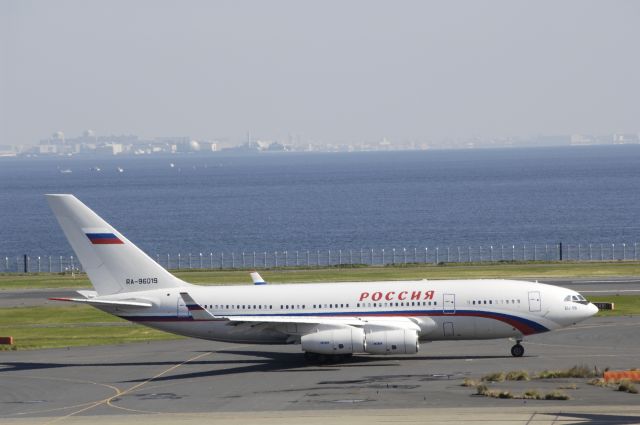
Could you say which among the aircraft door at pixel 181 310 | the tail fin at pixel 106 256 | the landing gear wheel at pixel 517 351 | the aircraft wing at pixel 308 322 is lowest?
the landing gear wheel at pixel 517 351

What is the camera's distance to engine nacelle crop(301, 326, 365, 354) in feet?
161

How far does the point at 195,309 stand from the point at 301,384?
6.19 metres

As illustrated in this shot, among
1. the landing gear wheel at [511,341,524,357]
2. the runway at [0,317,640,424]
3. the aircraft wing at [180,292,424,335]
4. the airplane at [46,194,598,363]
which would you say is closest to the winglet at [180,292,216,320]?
the airplane at [46,194,598,363]

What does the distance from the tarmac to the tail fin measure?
12.7ft

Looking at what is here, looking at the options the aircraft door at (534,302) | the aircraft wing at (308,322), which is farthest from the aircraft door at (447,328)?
the aircraft door at (534,302)

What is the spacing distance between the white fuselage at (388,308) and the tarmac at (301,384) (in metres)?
1.50

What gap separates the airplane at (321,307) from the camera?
49625 mm

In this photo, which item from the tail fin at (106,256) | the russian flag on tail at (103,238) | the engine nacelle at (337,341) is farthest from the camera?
the russian flag on tail at (103,238)

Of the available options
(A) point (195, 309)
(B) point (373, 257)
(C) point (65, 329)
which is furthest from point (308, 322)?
(B) point (373, 257)

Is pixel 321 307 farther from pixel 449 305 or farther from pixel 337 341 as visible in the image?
pixel 449 305

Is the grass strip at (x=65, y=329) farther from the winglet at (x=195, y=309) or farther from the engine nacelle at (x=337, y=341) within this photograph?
the engine nacelle at (x=337, y=341)

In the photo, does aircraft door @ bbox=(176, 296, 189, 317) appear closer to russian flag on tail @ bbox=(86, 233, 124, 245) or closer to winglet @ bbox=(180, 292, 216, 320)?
winglet @ bbox=(180, 292, 216, 320)

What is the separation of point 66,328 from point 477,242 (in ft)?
330

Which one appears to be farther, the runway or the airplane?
the airplane
